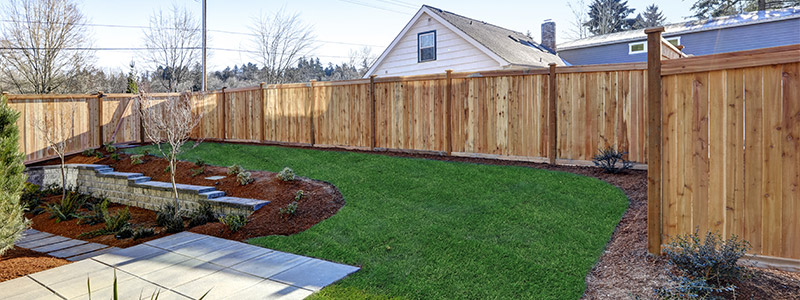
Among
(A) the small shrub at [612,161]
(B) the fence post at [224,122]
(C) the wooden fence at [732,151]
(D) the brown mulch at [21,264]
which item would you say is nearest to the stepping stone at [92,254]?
(D) the brown mulch at [21,264]

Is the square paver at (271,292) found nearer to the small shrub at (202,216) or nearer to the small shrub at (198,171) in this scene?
the small shrub at (202,216)

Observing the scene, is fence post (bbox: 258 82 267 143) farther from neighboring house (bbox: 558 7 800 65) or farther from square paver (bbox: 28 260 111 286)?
neighboring house (bbox: 558 7 800 65)

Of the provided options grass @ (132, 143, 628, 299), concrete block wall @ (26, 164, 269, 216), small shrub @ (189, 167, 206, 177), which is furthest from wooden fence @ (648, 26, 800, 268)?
small shrub @ (189, 167, 206, 177)

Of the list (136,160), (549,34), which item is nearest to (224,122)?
(136,160)

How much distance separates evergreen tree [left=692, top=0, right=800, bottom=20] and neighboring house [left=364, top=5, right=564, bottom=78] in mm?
15006

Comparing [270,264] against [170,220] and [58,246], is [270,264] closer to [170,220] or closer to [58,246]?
[170,220]

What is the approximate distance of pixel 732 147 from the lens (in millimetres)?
3318

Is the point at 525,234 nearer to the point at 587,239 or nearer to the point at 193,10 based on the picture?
the point at 587,239

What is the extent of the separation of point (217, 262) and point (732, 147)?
4.55m

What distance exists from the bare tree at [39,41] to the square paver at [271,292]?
A: 59.6ft

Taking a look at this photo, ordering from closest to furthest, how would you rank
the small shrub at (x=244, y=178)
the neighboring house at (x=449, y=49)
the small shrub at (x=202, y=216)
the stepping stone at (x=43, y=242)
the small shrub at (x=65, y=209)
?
the stepping stone at (x=43, y=242) < the small shrub at (x=202, y=216) < the small shrub at (x=244, y=178) < the small shrub at (x=65, y=209) < the neighboring house at (x=449, y=49)

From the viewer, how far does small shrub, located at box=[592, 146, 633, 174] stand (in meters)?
6.39

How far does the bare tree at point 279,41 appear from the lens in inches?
993

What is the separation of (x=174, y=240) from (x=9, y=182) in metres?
1.72
